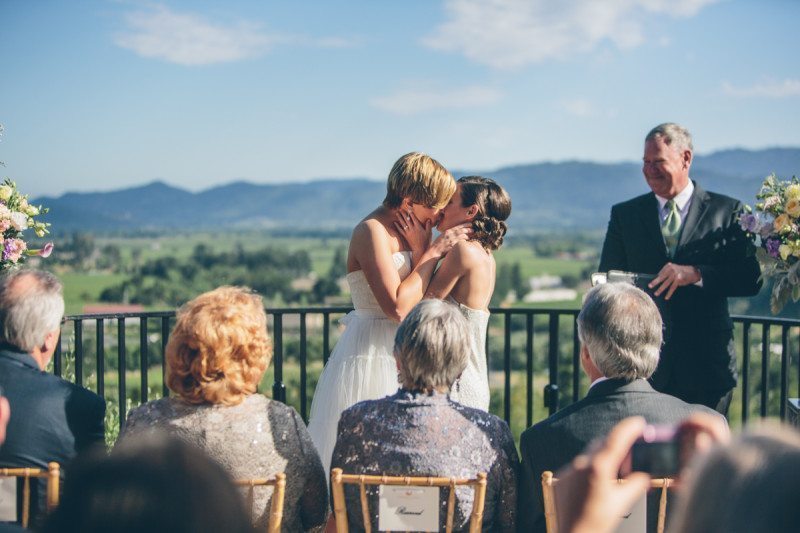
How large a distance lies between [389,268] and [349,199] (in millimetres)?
182646

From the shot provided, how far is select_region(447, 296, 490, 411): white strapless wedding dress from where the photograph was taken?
340 cm

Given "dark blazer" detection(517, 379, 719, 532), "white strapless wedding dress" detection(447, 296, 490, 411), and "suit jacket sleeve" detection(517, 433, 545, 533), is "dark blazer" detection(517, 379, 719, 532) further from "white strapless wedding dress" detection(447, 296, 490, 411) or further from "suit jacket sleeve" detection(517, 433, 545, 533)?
"white strapless wedding dress" detection(447, 296, 490, 411)

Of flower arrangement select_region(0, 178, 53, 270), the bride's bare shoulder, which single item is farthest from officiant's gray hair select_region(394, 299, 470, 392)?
flower arrangement select_region(0, 178, 53, 270)

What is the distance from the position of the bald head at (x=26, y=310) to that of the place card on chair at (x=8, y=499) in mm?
481

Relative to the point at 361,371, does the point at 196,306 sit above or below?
above

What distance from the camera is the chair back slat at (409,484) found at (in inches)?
78.3

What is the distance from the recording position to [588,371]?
243 cm

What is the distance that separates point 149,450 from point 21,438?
5.47ft

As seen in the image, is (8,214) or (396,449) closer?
(396,449)

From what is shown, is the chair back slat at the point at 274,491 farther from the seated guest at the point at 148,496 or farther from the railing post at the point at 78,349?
the railing post at the point at 78,349

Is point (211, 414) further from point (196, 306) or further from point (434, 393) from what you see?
point (434, 393)

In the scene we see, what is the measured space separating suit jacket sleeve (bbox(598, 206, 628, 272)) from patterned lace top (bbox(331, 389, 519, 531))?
189cm

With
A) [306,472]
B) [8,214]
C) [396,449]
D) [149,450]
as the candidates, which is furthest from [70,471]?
[8,214]

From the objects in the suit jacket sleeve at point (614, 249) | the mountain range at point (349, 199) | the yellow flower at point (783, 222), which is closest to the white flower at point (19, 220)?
the suit jacket sleeve at point (614, 249)
